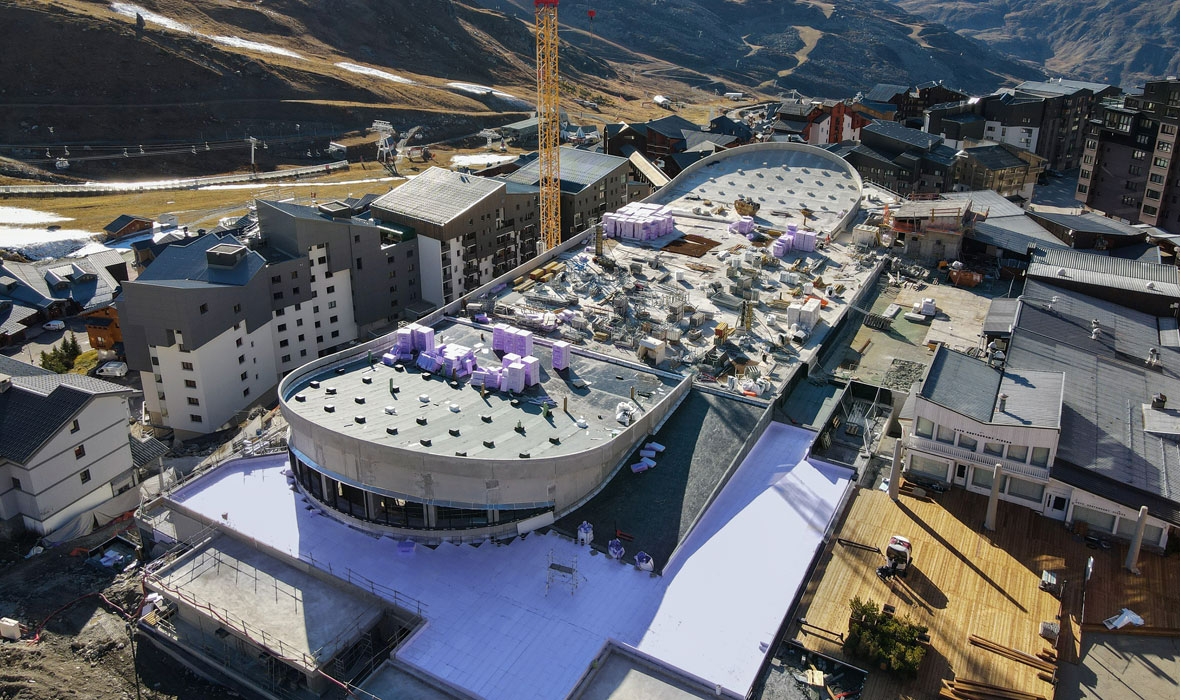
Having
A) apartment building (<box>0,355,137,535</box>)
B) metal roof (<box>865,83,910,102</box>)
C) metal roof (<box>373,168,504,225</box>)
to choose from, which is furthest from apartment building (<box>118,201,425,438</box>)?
metal roof (<box>865,83,910,102</box>)

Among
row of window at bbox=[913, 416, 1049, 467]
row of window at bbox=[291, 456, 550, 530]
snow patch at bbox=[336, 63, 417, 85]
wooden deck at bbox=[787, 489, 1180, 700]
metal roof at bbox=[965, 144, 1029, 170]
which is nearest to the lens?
wooden deck at bbox=[787, 489, 1180, 700]

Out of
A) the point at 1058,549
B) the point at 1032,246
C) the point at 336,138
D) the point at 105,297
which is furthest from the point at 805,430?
the point at 336,138

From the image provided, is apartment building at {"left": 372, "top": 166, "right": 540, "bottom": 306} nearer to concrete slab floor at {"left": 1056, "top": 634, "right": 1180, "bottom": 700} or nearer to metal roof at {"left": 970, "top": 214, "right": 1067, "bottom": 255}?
metal roof at {"left": 970, "top": 214, "right": 1067, "bottom": 255}

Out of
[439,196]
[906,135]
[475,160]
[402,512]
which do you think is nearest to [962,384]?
[402,512]

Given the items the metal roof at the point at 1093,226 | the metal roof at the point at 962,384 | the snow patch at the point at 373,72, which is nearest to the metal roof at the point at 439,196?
the metal roof at the point at 962,384

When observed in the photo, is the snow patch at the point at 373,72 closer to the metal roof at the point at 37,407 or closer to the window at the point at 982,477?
the metal roof at the point at 37,407

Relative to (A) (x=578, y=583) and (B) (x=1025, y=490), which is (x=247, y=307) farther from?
(B) (x=1025, y=490)
